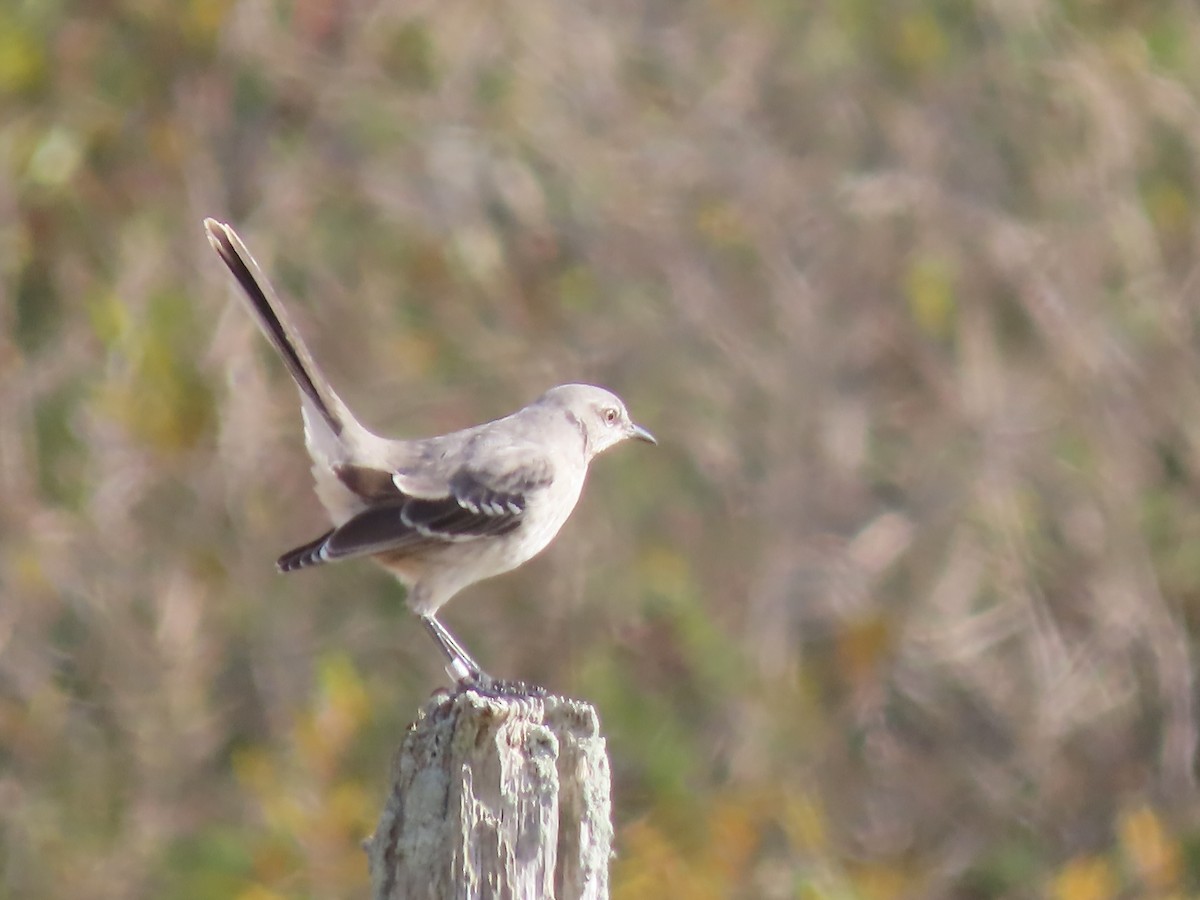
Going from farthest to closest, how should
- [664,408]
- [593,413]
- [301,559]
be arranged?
[664,408] → [593,413] → [301,559]

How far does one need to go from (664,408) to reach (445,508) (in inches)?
136

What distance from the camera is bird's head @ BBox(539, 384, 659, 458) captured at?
20.7 ft

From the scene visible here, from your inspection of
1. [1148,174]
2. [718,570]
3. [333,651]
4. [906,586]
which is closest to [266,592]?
[333,651]

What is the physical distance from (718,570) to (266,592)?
7.33 ft

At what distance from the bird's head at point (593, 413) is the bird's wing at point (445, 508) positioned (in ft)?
1.61

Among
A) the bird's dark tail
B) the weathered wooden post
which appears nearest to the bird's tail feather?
the bird's dark tail

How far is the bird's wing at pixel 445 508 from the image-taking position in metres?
5.41

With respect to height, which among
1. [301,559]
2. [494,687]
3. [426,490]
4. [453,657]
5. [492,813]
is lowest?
[492,813]

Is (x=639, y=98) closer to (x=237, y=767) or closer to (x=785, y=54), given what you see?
(x=785, y=54)

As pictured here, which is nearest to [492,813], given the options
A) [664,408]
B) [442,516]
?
[442,516]

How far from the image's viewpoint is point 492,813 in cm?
330

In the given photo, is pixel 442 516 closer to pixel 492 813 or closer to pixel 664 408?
pixel 492 813

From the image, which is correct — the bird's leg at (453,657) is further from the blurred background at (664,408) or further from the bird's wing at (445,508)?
the blurred background at (664,408)

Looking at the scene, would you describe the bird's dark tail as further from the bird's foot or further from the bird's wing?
the bird's foot
